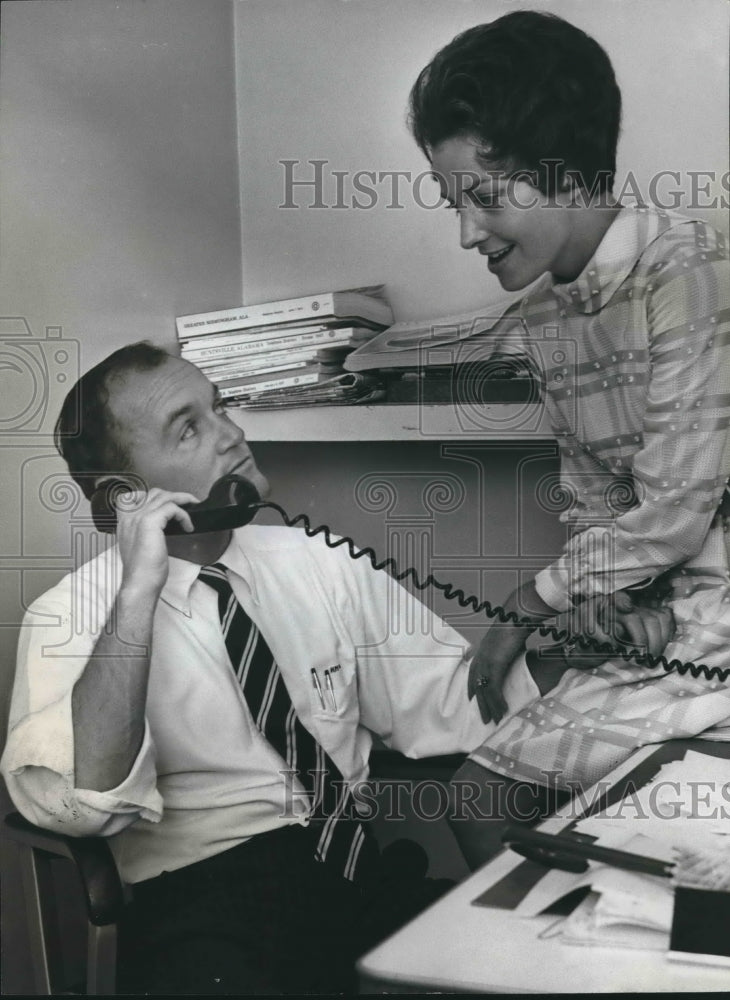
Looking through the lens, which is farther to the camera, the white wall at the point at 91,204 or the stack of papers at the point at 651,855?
the white wall at the point at 91,204

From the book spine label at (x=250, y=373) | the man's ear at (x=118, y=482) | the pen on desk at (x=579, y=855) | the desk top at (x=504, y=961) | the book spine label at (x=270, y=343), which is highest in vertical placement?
the book spine label at (x=270, y=343)

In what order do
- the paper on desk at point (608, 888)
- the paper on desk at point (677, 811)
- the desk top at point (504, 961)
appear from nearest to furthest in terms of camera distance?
the desk top at point (504, 961) → the paper on desk at point (608, 888) → the paper on desk at point (677, 811)

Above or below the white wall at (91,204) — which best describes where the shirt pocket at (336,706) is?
below

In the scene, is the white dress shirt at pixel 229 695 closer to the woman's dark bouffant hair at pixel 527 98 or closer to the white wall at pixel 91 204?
the white wall at pixel 91 204

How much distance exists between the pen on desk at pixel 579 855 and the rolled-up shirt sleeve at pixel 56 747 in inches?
21.9

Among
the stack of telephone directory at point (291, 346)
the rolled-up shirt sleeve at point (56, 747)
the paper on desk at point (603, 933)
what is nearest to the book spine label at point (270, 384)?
the stack of telephone directory at point (291, 346)

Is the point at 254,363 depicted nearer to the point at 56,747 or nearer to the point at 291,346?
the point at 291,346

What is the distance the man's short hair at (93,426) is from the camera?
1469mm

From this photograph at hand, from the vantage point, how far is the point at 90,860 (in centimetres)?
141

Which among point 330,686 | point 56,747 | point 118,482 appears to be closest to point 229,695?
point 330,686

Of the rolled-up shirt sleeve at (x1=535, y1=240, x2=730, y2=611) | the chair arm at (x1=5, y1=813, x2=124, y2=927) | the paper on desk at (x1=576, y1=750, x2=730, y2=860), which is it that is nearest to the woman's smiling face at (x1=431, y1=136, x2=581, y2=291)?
the rolled-up shirt sleeve at (x1=535, y1=240, x2=730, y2=611)

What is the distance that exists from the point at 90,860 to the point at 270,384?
2.44 feet

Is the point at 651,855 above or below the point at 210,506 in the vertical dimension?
below

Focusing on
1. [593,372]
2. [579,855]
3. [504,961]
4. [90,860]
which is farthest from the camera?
[593,372]
